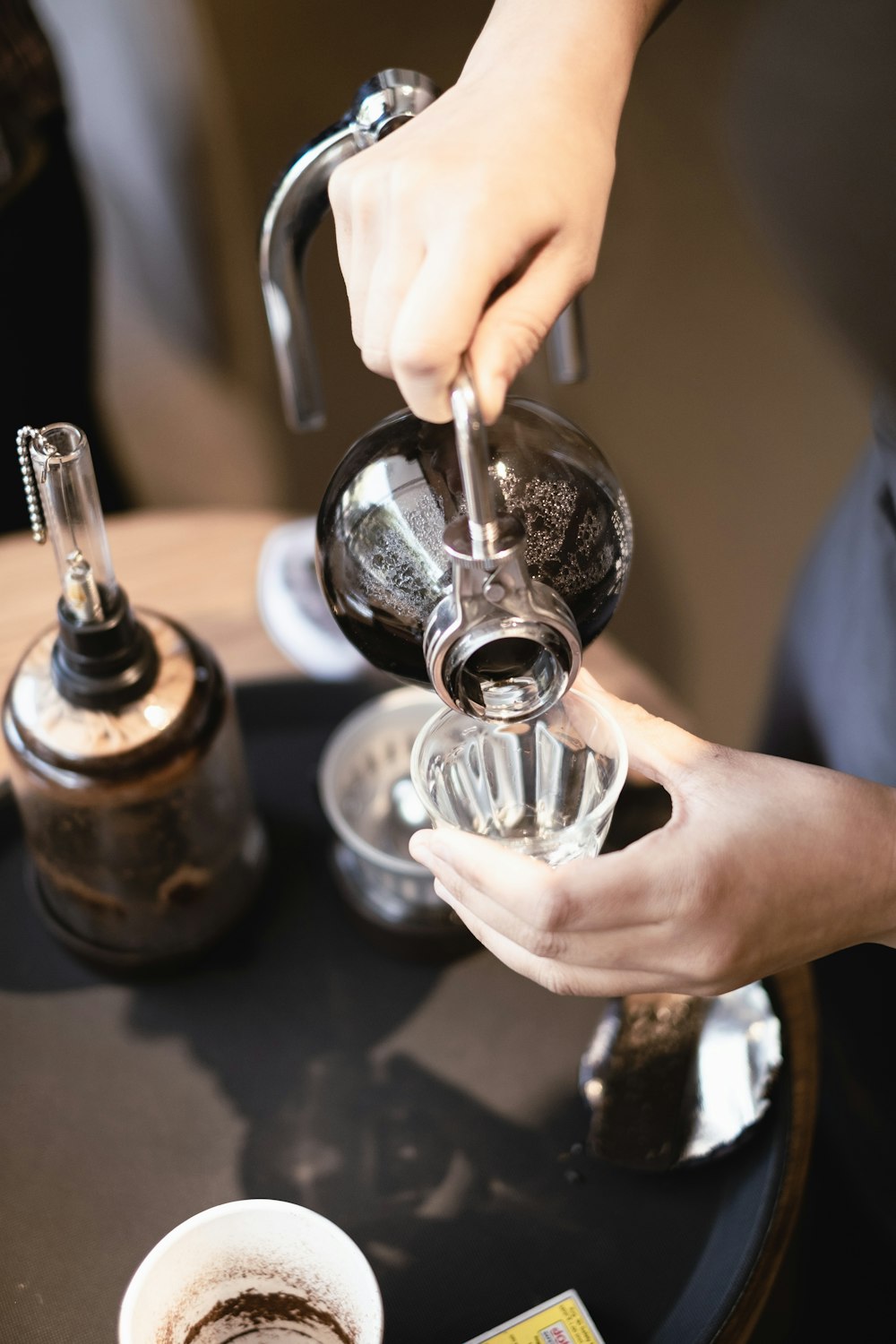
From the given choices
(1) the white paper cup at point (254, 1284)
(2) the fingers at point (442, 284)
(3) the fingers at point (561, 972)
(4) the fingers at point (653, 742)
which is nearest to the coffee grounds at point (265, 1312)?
(1) the white paper cup at point (254, 1284)

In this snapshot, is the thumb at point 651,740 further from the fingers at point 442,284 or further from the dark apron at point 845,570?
the dark apron at point 845,570

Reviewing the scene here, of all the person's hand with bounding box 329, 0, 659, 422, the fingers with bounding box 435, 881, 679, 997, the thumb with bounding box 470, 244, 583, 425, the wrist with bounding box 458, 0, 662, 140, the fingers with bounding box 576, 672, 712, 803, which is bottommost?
the fingers with bounding box 435, 881, 679, 997

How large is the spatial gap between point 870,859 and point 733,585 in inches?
47.0

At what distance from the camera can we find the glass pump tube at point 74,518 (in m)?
0.59

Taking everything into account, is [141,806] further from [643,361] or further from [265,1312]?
[643,361]

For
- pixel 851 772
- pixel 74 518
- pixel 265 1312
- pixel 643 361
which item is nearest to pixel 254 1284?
pixel 265 1312

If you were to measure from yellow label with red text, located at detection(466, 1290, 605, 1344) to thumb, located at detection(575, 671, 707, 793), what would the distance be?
0.87 feet

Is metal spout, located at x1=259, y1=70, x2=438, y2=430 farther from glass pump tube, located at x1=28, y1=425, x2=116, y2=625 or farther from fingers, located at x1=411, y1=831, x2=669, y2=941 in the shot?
fingers, located at x1=411, y1=831, x2=669, y2=941

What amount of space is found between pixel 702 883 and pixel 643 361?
1163 millimetres

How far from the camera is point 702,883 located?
496 mm

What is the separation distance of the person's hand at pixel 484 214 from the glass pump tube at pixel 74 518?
0.55 ft

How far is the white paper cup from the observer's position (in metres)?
0.49

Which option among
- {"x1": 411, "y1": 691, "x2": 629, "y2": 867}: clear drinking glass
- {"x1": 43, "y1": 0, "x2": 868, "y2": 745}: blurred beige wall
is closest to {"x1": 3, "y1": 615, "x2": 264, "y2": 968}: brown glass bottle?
{"x1": 411, "y1": 691, "x2": 629, "y2": 867}: clear drinking glass

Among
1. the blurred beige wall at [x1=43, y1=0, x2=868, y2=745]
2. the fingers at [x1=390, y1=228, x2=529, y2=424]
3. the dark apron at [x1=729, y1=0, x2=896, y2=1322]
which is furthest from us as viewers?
the blurred beige wall at [x1=43, y1=0, x2=868, y2=745]
